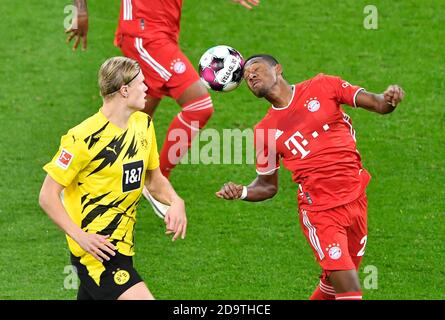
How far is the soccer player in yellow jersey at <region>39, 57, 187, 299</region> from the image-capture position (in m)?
8.06

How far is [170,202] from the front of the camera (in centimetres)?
838

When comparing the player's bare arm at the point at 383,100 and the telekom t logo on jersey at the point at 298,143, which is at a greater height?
the player's bare arm at the point at 383,100

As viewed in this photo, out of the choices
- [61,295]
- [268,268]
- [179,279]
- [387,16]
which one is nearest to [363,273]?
[268,268]

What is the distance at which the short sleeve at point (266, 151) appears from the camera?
935 centimetres

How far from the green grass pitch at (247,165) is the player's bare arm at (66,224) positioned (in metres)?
2.43

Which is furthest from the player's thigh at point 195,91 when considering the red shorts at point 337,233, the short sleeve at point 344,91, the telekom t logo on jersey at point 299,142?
the red shorts at point 337,233

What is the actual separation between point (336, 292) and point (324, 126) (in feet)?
4.26

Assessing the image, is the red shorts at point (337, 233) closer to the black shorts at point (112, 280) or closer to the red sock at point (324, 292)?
the red sock at point (324, 292)

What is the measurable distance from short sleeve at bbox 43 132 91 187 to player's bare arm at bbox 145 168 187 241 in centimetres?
66

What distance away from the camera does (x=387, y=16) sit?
1588 cm

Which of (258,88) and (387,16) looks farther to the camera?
(387,16)

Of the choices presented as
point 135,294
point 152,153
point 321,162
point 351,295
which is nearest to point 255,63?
point 321,162

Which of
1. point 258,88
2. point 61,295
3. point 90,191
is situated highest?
point 258,88
